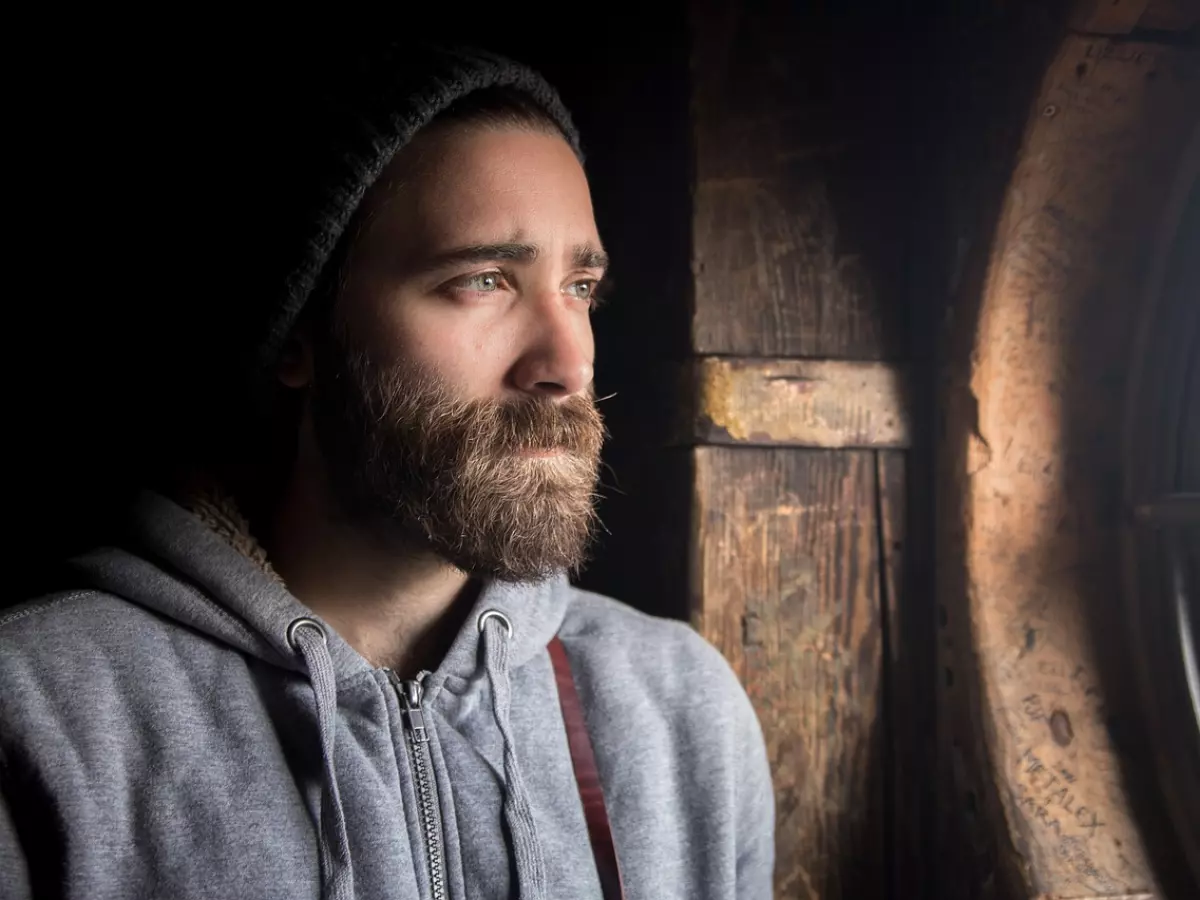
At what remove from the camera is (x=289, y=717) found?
1.27 metres

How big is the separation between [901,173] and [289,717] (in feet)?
4.21

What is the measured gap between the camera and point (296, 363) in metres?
1.47

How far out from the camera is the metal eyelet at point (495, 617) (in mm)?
1413

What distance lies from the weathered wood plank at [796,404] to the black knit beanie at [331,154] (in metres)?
0.57

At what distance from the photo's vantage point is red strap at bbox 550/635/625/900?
4.42ft

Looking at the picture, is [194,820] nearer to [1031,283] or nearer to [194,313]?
[194,313]

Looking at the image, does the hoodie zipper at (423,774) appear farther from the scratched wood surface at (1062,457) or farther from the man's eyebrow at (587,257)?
the scratched wood surface at (1062,457)

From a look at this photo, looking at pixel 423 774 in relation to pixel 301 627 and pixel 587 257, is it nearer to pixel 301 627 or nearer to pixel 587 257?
pixel 301 627

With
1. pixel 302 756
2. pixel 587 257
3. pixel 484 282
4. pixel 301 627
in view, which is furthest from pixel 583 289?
pixel 302 756

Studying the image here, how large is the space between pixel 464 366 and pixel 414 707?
0.43 m

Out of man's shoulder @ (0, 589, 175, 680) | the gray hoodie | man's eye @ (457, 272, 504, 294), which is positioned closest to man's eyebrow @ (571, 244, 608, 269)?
man's eye @ (457, 272, 504, 294)

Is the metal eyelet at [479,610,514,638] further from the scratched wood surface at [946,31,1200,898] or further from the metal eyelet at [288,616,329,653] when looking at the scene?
the scratched wood surface at [946,31,1200,898]

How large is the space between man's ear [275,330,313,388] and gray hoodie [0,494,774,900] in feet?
0.78

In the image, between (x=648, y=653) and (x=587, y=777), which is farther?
(x=648, y=653)
